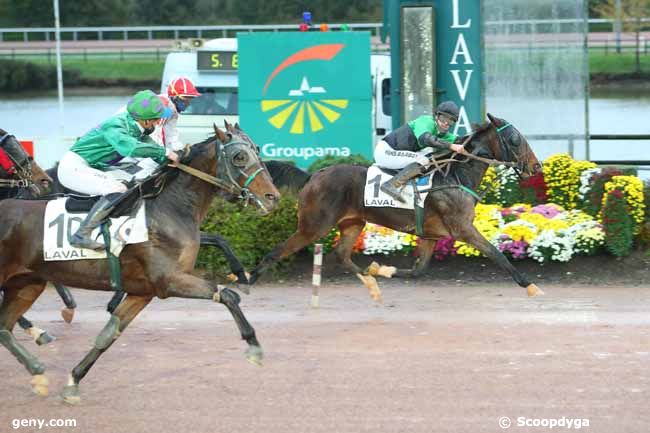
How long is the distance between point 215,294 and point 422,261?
3674mm

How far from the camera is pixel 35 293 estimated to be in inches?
322

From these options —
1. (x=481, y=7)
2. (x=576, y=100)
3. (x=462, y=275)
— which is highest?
(x=481, y=7)

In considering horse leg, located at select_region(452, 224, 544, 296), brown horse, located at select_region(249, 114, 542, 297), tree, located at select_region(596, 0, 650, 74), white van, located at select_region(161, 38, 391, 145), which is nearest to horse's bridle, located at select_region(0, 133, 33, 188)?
brown horse, located at select_region(249, 114, 542, 297)

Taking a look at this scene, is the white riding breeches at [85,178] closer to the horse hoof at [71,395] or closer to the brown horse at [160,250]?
the brown horse at [160,250]

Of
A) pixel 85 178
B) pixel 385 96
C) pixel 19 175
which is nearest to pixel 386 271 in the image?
pixel 19 175

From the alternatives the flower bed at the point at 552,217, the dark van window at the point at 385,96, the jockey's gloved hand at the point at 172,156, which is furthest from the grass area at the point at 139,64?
the jockey's gloved hand at the point at 172,156

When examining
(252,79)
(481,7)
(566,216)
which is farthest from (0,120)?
(566,216)

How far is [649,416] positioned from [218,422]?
2.69 metres

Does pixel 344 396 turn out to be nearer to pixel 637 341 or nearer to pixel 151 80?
pixel 637 341

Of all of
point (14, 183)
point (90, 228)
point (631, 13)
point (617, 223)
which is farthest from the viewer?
point (631, 13)

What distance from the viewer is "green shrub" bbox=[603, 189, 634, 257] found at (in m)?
11.6

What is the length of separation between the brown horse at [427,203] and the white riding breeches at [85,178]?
2.92 meters

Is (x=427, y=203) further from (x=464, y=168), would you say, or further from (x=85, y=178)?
(x=85, y=178)

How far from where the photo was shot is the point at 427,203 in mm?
10625
